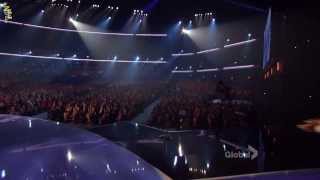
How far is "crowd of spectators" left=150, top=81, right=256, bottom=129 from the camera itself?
186 inches

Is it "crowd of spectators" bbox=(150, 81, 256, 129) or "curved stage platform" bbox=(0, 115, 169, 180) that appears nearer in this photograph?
"curved stage platform" bbox=(0, 115, 169, 180)

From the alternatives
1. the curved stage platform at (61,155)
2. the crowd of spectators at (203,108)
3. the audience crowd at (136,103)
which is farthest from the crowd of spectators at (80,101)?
the curved stage platform at (61,155)

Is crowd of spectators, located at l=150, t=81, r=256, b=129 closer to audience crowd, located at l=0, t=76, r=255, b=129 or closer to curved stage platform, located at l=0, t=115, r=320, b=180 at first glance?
audience crowd, located at l=0, t=76, r=255, b=129

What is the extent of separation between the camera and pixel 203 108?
15.9 ft

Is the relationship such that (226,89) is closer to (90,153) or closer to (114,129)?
(114,129)

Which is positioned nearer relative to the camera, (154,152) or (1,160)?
(1,160)

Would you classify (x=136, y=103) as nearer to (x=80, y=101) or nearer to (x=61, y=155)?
(x=80, y=101)

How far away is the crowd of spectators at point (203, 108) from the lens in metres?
4.72

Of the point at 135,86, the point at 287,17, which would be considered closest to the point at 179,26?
the point at 135,86

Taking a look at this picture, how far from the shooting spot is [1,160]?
30.4 inches

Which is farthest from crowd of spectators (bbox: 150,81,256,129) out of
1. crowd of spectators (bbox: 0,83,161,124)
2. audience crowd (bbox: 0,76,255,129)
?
crowd of spectators (bbox: 0,83,161,124)

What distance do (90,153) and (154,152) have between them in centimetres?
349

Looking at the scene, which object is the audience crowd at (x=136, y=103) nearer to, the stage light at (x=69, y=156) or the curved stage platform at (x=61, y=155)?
the curved stage platform at (x=61, y=155)

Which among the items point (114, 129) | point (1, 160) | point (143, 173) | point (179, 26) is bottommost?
point (114, 129)
